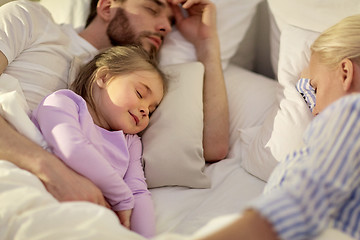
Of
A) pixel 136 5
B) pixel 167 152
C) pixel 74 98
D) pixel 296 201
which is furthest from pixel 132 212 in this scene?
pixel 136 5

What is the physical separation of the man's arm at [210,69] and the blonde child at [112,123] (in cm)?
22

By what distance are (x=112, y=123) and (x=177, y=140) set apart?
22cm

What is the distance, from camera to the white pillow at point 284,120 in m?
1.38

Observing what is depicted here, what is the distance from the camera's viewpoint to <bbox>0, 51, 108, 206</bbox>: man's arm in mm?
1110

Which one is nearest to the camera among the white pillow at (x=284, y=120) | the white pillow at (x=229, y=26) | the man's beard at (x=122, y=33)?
the white pillow at (x=284, y=120)

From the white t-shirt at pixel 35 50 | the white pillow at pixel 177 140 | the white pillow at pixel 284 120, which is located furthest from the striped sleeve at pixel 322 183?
the white t-shirt at pixel 35 50

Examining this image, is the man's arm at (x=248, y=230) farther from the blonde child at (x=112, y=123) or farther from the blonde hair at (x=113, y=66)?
the blonde hair at (x=113, y=66)

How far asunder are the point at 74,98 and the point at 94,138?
0.52 feet

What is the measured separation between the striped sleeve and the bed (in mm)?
69

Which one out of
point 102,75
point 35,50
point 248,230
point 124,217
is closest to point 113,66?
point 102,75

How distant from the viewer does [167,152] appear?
4.62 feet

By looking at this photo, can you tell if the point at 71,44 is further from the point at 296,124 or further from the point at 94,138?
the point at 296,124

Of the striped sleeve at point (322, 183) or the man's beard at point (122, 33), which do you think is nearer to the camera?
the striped sleeve at point (322, 183)

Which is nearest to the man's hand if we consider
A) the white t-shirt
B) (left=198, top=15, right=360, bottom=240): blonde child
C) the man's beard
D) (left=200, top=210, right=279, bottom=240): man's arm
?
the man's beard
